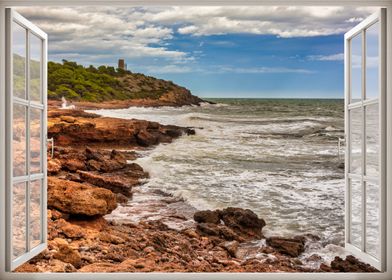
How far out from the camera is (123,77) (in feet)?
13.9

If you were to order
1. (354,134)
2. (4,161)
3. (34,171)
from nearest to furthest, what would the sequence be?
(4,161)
(34,171)
(354,134)

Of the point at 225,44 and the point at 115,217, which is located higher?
the point at 225,44

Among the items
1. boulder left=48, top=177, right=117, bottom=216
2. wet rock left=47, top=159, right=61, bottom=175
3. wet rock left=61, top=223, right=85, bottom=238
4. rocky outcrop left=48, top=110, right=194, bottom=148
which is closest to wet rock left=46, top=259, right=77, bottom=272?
wet rock left=61, top=223, right=85, bottom=238

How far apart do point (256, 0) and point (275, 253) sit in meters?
2.38

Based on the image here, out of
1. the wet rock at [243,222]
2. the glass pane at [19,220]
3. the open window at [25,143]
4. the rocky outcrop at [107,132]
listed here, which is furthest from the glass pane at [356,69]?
the glass pane at [19,220]

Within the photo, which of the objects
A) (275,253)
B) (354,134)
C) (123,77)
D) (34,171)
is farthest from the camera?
(123,77)

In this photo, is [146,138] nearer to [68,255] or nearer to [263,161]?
[263,161]

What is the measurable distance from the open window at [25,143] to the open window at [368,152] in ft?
5.34

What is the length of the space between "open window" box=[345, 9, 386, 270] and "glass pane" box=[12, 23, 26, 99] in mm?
1712

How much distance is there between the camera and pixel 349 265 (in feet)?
12.7

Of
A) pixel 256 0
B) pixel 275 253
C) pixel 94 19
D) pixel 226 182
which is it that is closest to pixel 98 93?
pixel 94 19

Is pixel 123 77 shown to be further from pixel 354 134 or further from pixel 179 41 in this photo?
pixel 354 134

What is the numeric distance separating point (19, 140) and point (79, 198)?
144 centimetres

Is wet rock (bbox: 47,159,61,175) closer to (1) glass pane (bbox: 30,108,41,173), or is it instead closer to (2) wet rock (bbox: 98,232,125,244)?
(2) wet rock (bbox: 98,232,125,244)
